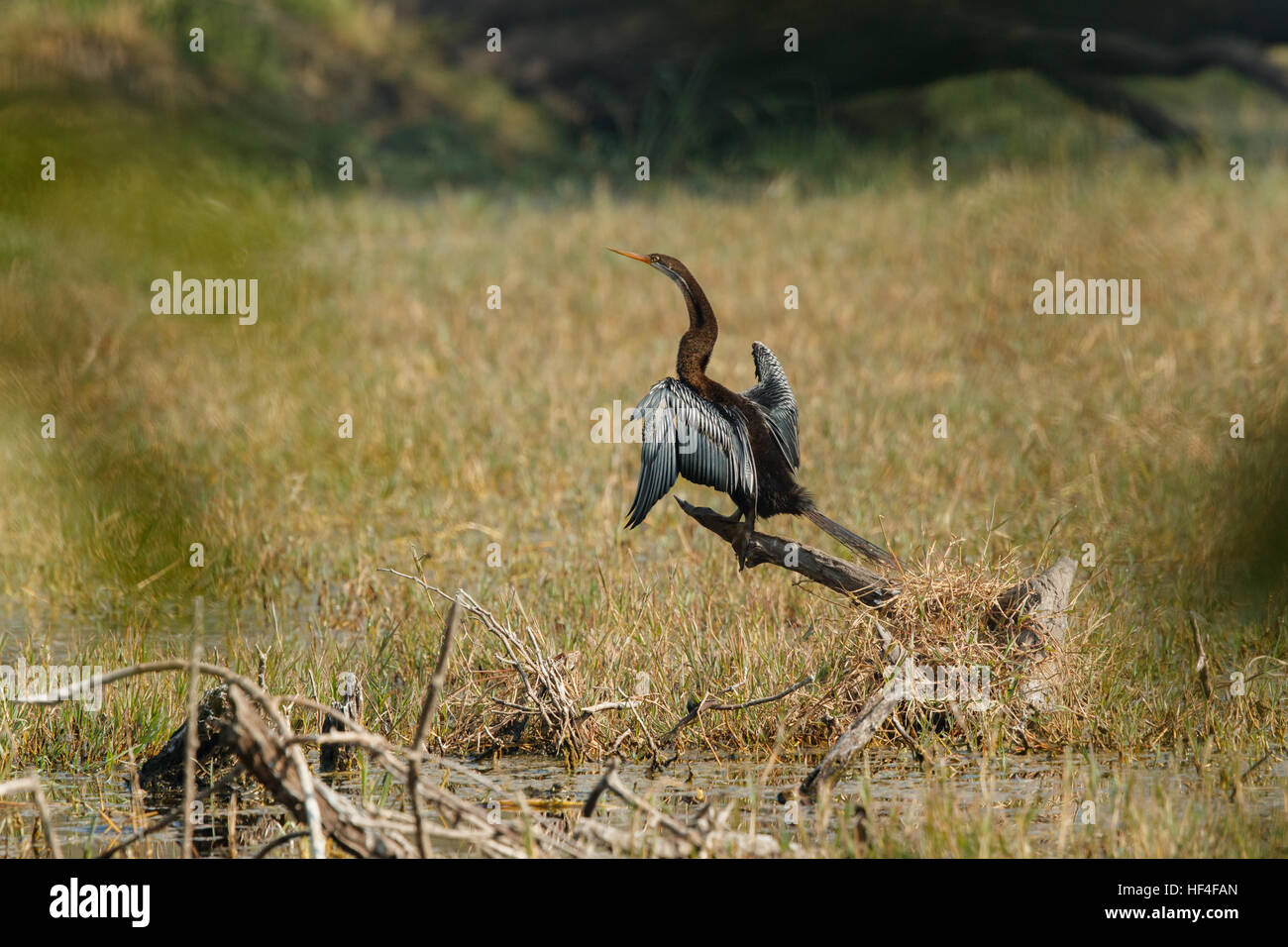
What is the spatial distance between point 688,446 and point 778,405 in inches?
26.9

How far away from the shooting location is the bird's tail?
4352mm

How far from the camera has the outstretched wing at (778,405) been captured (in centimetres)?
457

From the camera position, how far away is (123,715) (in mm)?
4793

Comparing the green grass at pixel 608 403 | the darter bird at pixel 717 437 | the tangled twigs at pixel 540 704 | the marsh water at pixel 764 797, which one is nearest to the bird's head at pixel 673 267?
the darter bird at pixel 717 437

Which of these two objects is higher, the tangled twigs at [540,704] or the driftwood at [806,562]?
the driftwood at [806,562]

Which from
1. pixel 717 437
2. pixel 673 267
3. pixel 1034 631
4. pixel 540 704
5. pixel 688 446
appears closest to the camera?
pixel 688 446

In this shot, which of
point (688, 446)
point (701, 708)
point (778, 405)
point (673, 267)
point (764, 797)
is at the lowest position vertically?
point (764, 797)

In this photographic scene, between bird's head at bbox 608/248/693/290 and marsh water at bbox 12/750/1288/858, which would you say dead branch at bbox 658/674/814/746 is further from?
bird's head at bbox 608/248/693/290

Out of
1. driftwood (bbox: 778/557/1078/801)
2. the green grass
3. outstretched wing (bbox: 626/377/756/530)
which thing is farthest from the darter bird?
the green grass

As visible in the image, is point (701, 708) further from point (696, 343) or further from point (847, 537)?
point (696, 343)

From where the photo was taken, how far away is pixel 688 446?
4047 millimetres

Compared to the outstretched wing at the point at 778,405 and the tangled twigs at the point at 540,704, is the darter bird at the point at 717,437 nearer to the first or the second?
the outstretched wing at the point at 778,405

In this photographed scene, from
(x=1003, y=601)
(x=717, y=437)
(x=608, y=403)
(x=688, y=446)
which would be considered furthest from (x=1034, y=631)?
(x=608, y=403)
